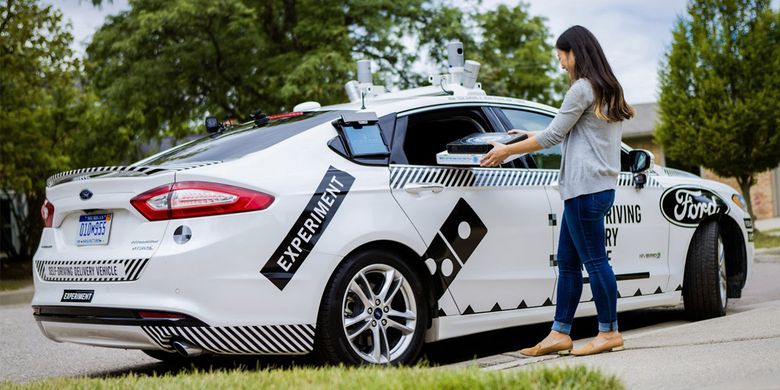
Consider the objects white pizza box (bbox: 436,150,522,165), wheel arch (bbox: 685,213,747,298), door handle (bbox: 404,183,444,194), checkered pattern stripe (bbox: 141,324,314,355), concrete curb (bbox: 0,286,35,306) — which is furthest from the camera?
concrete curb (bbox: 0,286,35,306)

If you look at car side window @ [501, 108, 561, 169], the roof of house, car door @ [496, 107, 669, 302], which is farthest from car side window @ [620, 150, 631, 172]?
the roof of house

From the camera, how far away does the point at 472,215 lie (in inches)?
222

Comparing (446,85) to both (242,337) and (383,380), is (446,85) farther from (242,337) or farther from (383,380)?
(383,380)

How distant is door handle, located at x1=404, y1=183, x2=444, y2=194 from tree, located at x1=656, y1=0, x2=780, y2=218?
16.7m

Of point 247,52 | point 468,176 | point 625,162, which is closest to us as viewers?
point 468,176

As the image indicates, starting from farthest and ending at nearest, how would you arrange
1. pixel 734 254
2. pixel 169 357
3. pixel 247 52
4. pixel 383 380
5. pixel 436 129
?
pixel 247 52 < pixel 734 254 < pixel 169 357 < pixel 436 129 < pixel 383 380

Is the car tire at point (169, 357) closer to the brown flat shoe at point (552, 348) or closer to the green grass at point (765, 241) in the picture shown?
the brown flat shoe at point (552, 348)

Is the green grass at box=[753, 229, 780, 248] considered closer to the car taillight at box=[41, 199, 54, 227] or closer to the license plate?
the car taillight at box=[41, 199, 54, 227]

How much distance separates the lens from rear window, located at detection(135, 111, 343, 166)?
5.25 meters

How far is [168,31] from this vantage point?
73.5ft

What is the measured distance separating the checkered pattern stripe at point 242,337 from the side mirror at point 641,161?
272 cm

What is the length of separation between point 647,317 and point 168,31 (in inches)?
657

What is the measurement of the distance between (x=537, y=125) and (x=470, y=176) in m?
0.99

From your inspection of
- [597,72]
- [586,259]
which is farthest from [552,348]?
[597,72]
